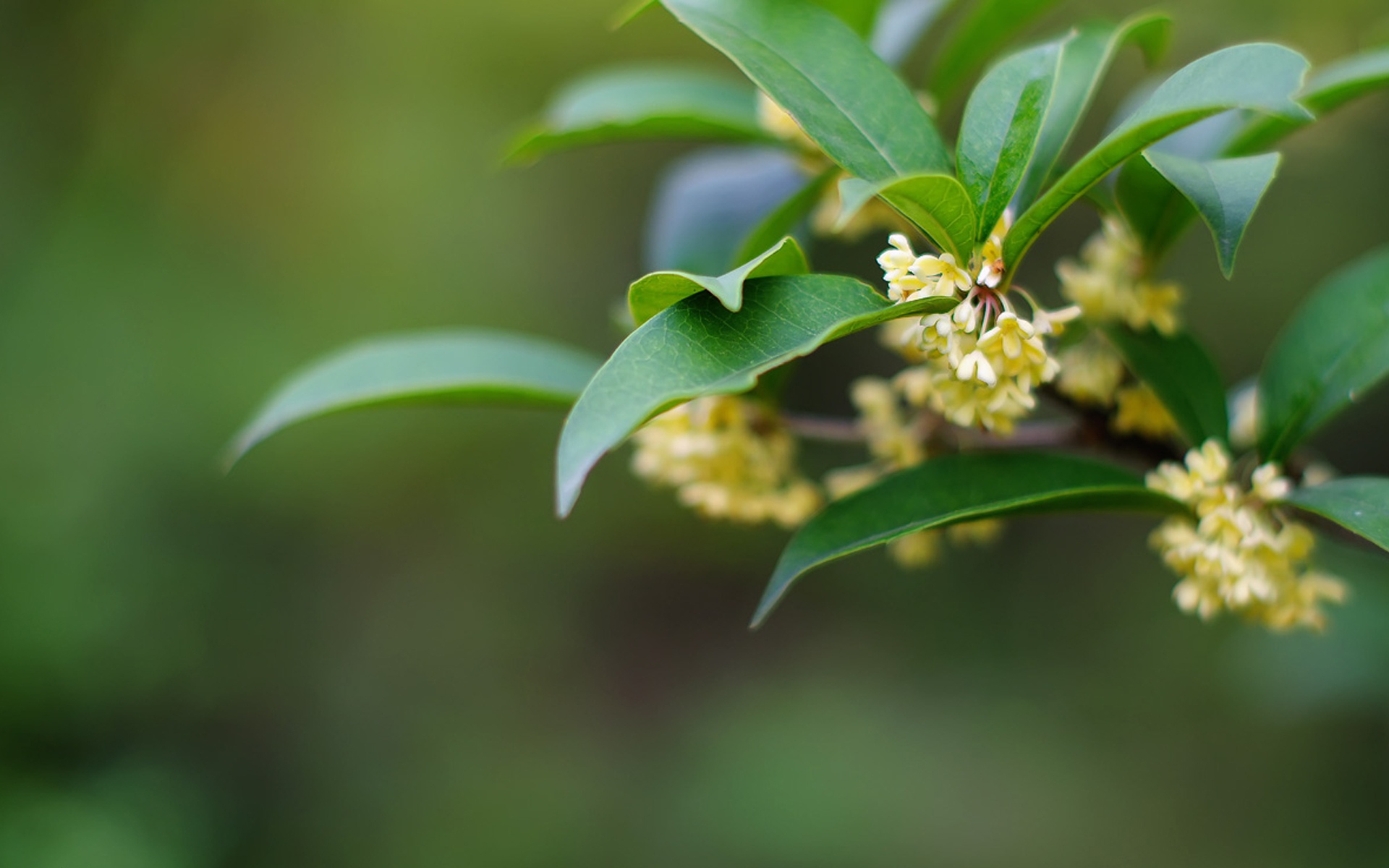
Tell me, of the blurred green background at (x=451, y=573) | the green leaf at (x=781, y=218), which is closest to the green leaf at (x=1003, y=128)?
the green leaf at (x=781, y=218)

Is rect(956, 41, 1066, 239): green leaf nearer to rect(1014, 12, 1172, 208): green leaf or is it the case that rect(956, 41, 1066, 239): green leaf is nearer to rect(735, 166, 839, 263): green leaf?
rect(1014, 12, 1172, 208): green leaf

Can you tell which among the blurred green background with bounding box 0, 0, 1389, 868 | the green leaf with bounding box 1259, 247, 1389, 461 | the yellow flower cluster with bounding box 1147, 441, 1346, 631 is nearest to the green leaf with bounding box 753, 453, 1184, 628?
the yellow flower cluster with bounding box 1147, 441, 1346, 631

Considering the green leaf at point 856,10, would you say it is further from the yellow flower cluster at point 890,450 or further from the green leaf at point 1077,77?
the yellow flower cluster at point 890,450

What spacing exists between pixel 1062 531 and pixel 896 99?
9.39ft

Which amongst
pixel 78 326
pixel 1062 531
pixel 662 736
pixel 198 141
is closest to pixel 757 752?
pixel 662 736

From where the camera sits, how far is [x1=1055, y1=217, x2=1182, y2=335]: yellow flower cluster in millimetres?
725

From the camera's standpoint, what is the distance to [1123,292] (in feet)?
2.39

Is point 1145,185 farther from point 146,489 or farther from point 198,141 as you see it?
point 198,141

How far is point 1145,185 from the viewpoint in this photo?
676mm

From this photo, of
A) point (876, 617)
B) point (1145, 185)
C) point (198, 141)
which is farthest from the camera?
point (876, 617)

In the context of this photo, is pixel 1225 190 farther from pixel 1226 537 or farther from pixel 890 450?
pixel 890 450

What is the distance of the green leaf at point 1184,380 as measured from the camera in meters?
0.70

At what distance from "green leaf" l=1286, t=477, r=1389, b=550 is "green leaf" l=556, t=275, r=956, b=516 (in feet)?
0.89

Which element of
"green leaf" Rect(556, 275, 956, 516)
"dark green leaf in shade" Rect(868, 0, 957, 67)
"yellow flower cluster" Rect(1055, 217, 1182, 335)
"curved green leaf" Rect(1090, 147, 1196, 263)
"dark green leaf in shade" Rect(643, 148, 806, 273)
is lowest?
"green leaf" Rect(556, 275, 956, 516)
